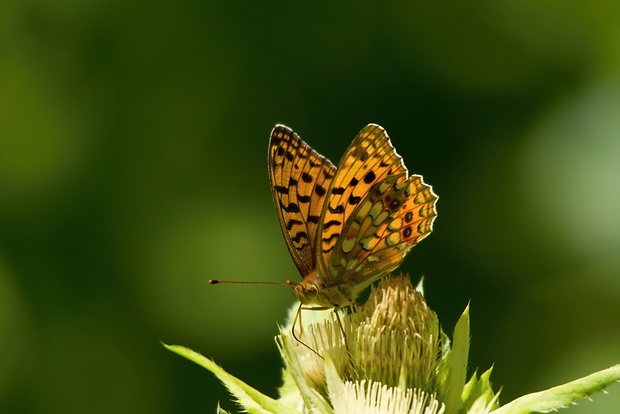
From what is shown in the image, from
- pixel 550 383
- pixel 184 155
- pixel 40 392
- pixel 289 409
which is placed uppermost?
pixel 184 155

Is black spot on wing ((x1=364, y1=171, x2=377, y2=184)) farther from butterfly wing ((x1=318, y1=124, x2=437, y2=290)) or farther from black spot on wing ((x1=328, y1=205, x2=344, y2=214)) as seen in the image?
black spot on wing ((x1=328, y1=205, x2=344, y2=214))

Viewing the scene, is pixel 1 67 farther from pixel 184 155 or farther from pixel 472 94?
pixel 472 94

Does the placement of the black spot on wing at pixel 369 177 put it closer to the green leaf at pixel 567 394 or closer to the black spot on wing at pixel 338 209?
the black spot on wing at pixel 338 209

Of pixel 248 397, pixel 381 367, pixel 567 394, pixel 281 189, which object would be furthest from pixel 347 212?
pixel 567 394

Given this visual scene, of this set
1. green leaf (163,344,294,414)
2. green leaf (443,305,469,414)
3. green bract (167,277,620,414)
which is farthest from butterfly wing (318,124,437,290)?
green leaf (163,344,294,414)

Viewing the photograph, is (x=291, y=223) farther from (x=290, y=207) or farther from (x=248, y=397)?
(x=248, y=397)

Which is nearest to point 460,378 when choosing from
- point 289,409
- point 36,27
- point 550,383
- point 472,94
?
point 289,409
